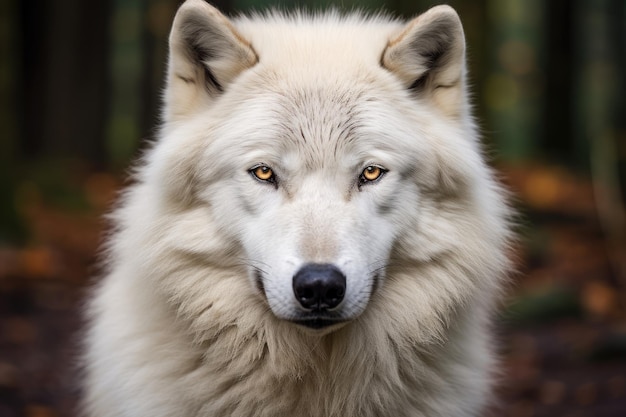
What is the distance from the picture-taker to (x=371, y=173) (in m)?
4.29

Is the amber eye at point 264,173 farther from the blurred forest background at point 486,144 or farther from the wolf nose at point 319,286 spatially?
the blurred forest background at point 486,144

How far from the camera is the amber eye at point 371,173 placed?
4277mm

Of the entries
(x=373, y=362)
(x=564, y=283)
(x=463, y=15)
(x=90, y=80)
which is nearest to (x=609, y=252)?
(x=564, y=283)

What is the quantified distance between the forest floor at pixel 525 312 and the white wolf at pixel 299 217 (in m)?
1.51

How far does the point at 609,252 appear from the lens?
38.5 ft

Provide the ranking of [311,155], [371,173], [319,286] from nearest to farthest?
[319,286] → [311,155] → [371,173]

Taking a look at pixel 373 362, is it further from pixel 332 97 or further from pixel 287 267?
pixel 332 97

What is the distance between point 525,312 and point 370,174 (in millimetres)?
5569

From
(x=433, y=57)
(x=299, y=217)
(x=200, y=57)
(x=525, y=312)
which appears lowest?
(x=525, y=312)

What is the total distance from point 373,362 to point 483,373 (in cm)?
84

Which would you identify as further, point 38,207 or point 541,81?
point 541,81

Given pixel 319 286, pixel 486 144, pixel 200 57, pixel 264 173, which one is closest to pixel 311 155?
pixel 264 173

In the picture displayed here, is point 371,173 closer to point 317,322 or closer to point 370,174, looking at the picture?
point 370,174

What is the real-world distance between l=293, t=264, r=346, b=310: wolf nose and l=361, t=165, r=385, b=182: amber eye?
2.16 feet
